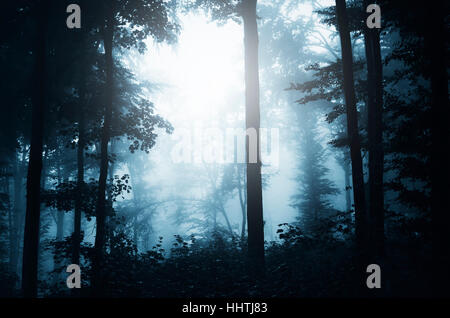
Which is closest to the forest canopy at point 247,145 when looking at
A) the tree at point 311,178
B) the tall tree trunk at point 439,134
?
the tall tree trunk at point 439,134

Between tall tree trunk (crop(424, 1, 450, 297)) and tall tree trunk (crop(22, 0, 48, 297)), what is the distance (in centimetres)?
1066

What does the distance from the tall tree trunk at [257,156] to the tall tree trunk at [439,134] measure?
4.53 m

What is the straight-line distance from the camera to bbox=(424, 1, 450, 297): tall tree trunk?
263 inches

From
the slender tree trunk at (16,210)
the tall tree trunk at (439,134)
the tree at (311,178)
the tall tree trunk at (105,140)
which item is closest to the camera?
the tall tree trunk at (439,134)

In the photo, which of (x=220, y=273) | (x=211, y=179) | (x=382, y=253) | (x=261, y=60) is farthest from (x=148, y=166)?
Result: (x=382, y=253)

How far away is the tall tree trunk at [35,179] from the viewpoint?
7.51m

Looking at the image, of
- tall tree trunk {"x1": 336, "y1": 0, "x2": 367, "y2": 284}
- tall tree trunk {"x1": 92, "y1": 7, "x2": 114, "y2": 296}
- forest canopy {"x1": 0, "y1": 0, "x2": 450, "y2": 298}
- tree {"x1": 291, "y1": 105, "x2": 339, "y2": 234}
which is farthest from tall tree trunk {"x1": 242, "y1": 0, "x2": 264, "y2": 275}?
tree {"x1": 291, "y1": 105, "x2": 339, "y2": 234}

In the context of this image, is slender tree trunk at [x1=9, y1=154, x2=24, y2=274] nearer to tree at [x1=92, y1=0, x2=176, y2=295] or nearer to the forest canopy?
the forest canopy

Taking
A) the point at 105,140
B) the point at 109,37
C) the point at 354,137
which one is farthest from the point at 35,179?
the point at 354,137

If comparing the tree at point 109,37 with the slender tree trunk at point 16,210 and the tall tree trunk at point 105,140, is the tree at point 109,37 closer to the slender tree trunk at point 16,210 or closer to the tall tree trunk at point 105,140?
the tall tree trunk at point 105,140

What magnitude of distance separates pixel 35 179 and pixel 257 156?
21.6 ft

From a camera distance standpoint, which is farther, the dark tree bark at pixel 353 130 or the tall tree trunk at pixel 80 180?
the tall tree trunk at pixel 80 180
